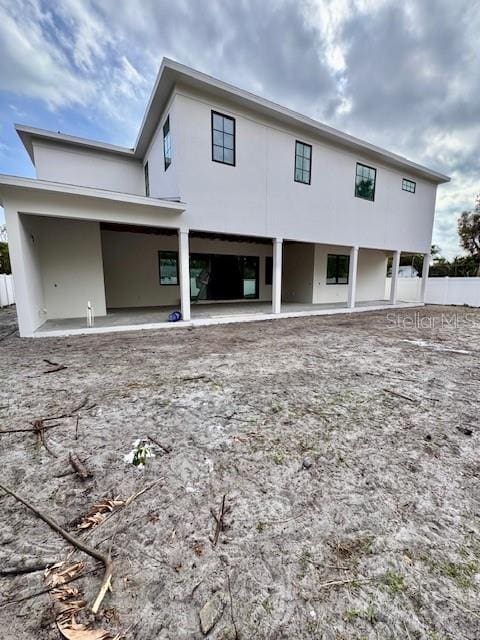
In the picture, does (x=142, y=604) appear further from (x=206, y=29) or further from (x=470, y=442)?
(x=206, y=29)

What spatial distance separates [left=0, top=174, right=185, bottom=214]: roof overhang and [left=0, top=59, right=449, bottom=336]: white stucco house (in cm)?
2

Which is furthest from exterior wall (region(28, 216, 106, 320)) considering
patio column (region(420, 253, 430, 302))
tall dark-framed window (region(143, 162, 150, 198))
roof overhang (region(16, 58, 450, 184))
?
patio column (region(420, 253, 430, 302))

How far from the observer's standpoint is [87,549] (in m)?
1.39

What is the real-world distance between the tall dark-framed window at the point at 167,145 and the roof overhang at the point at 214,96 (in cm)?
53

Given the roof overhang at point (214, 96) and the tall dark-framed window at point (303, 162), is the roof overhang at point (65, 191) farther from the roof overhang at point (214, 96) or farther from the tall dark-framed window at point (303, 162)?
the tall dark-framed window at point (303, 162)

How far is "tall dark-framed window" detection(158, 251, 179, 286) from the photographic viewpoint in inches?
434

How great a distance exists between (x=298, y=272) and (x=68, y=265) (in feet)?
31.1

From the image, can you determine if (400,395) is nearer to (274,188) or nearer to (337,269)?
(274,188)

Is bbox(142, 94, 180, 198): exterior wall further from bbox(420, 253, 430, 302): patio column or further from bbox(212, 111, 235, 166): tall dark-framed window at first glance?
bbox(420, 253, 430, 302): patio column

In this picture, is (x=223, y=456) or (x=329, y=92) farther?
(x=329, y=92)

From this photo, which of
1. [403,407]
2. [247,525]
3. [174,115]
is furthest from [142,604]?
[174,115]

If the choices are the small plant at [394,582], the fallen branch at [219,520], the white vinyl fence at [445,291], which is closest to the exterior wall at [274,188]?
the white vinyl fence at [445,291]

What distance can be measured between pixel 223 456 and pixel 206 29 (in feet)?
38.7

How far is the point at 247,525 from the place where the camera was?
5.16 feet
